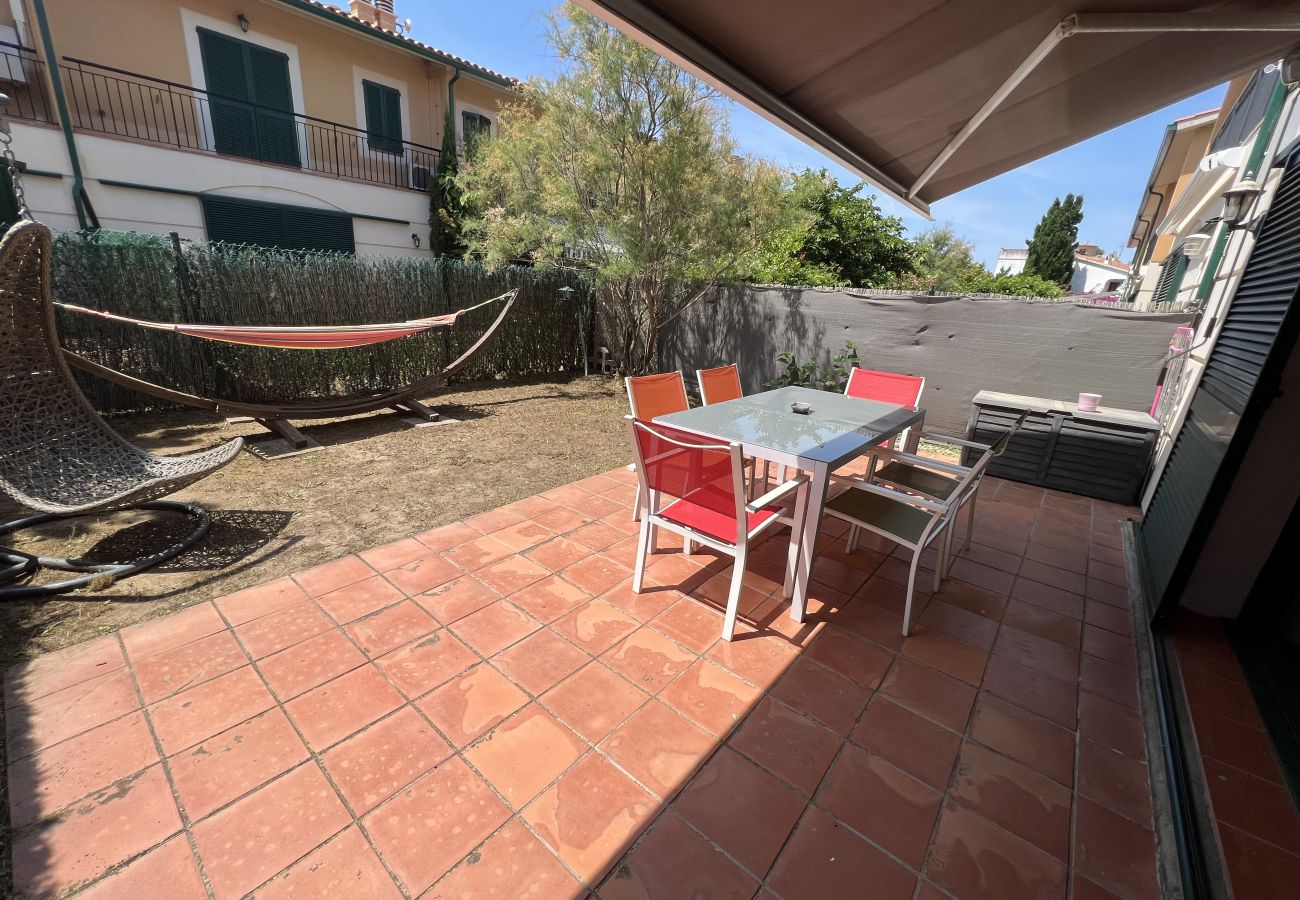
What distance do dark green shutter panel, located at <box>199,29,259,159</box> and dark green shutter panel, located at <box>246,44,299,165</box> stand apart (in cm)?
10

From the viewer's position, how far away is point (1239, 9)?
4.66 ft

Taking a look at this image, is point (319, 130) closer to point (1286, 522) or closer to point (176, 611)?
point (176, 611)

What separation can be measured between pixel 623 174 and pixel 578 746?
5.80 metres

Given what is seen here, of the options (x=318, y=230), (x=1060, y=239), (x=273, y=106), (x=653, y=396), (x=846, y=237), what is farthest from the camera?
(x=1060, y=239)

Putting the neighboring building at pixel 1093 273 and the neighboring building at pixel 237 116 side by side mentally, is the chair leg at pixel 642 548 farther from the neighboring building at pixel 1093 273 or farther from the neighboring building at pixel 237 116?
the neighboring building at pixel 1093 273

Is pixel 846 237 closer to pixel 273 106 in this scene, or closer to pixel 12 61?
pixel 273 106

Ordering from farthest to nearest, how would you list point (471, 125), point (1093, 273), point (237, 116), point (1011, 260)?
point (1011, 260), point (1093, 273), point (471, 125), point (237, 116)

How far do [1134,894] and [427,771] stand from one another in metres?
1.83

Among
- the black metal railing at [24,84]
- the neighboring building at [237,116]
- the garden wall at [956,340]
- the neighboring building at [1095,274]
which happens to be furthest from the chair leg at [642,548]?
the neighboring building at [1095,274]

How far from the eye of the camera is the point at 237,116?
7590mm

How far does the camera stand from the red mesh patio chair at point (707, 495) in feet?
6.51

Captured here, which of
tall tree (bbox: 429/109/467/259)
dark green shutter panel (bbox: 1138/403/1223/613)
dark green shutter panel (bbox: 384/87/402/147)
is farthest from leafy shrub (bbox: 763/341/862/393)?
dark green shutter panel (bbox: 384/87/402/147)

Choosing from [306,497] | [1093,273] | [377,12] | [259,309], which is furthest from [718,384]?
[1093,273]

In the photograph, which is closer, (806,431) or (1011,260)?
(806,431)
